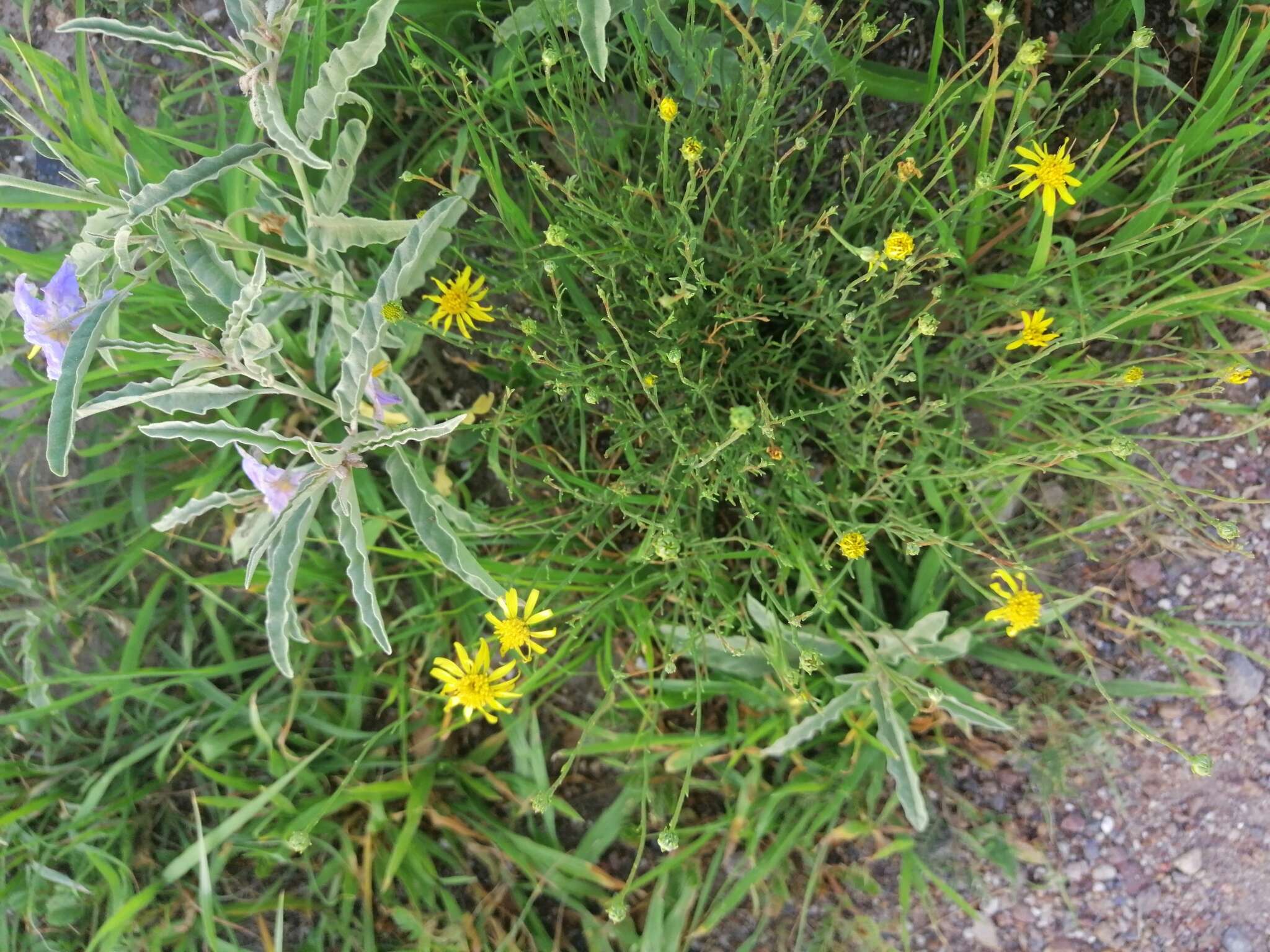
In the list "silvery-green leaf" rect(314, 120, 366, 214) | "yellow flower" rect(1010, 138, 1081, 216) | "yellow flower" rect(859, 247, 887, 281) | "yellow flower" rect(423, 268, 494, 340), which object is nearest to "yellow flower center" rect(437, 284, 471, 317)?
"yellow flower" rect(423, 268, 494, 340)

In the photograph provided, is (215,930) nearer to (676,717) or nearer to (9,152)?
(676,717)

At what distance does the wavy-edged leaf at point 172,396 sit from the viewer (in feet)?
3.10

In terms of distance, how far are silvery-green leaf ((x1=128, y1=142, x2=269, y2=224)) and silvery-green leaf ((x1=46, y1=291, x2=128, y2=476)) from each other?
103 mm

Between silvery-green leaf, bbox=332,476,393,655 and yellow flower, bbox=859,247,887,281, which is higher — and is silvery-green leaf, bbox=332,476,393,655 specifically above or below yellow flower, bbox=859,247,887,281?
below

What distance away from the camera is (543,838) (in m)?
1.62

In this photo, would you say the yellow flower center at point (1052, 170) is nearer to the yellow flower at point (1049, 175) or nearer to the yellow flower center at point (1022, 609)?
the yellow flower at point (1049, 175)

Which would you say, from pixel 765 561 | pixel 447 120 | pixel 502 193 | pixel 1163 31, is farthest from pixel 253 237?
pixel 1163 31

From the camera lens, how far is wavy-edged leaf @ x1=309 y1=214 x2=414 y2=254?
1.14 m

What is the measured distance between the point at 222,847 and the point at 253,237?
105 centimetres

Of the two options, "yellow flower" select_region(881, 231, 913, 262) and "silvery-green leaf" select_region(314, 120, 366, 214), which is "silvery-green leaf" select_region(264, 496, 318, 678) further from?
"yellow flower" select_region(881, 231, 913, 262)

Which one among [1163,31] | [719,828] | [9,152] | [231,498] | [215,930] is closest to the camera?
[231,498]

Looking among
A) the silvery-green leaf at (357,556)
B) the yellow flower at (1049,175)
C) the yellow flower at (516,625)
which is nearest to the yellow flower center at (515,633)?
the yellow flower at (516,625)

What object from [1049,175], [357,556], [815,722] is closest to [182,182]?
[357,556]

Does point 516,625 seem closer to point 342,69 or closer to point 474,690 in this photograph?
point 474,690
